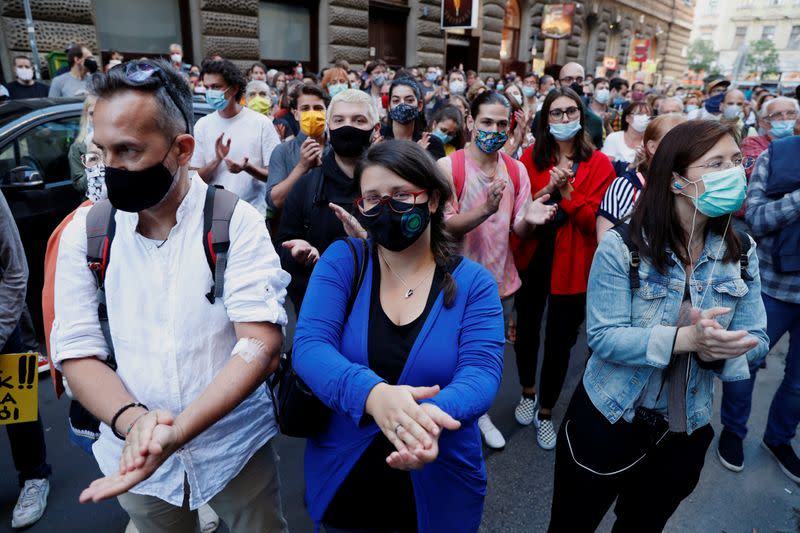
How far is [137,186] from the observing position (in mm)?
1368

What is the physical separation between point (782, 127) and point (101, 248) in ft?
16.0

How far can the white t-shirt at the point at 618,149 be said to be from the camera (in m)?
4.62

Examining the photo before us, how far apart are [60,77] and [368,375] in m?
7.64

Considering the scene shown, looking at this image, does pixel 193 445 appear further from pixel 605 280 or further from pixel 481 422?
pixel 481 422

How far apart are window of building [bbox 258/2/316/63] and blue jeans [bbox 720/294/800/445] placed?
11.6 metres

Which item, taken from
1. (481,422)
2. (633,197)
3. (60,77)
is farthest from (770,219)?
(60,77)

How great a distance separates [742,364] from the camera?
67.5 inches

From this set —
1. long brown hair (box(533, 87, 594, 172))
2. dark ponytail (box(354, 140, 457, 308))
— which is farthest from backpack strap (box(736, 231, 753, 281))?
long brown hair (box(533, 87, 594, 172))

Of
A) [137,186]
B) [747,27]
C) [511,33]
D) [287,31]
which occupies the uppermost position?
[747,27]

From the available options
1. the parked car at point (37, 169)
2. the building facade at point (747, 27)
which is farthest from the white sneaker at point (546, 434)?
the building facade at point (747, 27)

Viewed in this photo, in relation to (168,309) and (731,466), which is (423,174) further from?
(731,466)

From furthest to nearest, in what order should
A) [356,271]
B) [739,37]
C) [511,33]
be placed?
[739,37] < [511,33] < [356,271]

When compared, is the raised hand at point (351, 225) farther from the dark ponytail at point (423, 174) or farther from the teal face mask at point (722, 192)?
the teal face mask at point (722, 192)

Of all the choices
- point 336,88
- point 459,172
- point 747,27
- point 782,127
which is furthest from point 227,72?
point 747,27
